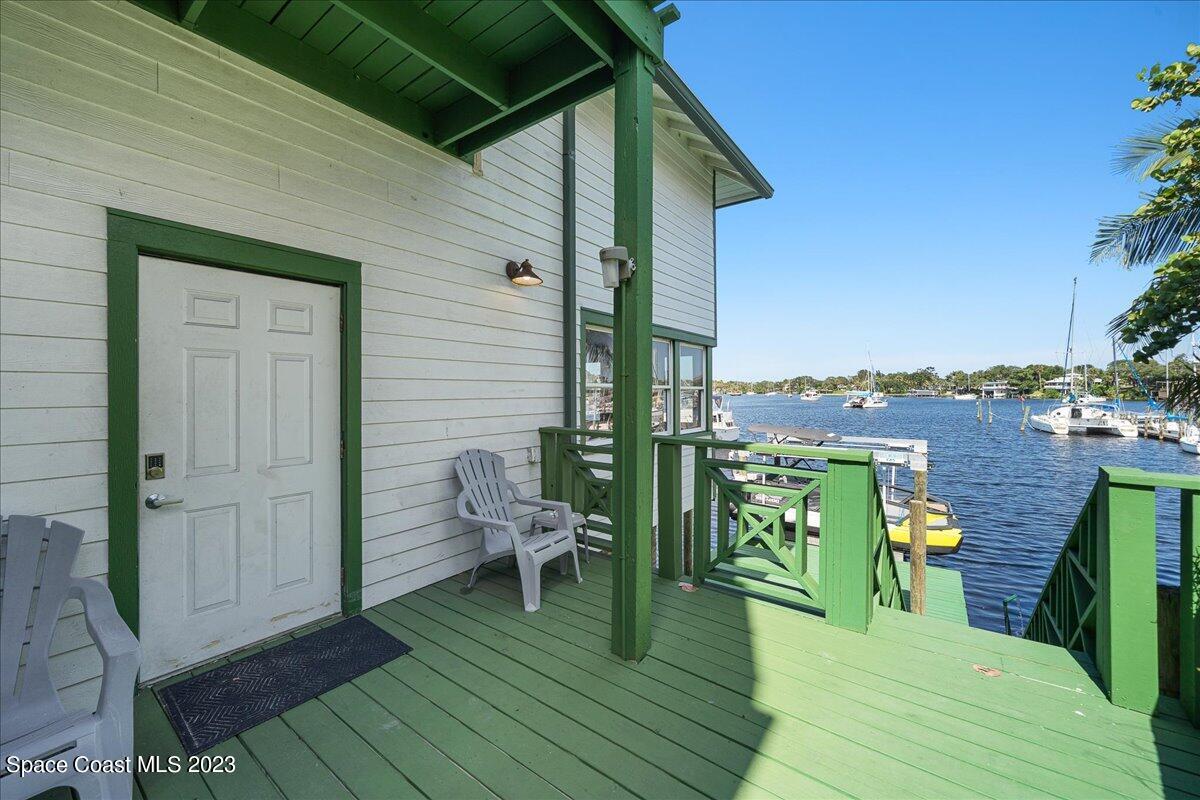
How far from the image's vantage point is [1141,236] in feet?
17.8

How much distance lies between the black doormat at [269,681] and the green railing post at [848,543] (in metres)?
2.42

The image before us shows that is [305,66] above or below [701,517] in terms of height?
above

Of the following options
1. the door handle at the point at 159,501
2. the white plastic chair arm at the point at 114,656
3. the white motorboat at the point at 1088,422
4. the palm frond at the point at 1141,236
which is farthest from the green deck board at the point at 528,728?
the white motorboat at the point at 1088,422

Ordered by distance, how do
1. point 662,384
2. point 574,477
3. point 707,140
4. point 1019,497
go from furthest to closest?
1. point 1019,497
2. point 662,384
3. point 707,140
4. point 574,477

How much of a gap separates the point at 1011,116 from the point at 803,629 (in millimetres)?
15826

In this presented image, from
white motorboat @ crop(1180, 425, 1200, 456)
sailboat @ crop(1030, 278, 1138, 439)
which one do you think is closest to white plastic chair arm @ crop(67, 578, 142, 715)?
white motorboat @ crop(1180, 425, 1200, 456)

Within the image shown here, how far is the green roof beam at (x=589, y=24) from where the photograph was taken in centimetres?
194

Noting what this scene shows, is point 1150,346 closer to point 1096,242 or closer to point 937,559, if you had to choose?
point 1096,242

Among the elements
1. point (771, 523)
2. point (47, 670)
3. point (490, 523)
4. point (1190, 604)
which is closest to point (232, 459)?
point (47, 670)

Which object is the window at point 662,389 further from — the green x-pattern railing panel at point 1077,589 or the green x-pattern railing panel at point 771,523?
the green x-pattern railing panel at point 1077,589

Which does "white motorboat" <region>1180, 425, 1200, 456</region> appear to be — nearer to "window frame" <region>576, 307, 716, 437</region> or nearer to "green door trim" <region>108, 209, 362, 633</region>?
"window frame" <region>576, 307, 716, 437</region>

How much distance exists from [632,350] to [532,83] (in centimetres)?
174

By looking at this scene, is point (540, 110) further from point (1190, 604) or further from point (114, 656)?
point (1190, 604)

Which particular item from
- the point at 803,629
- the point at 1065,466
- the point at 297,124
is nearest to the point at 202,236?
the point at 297,124
